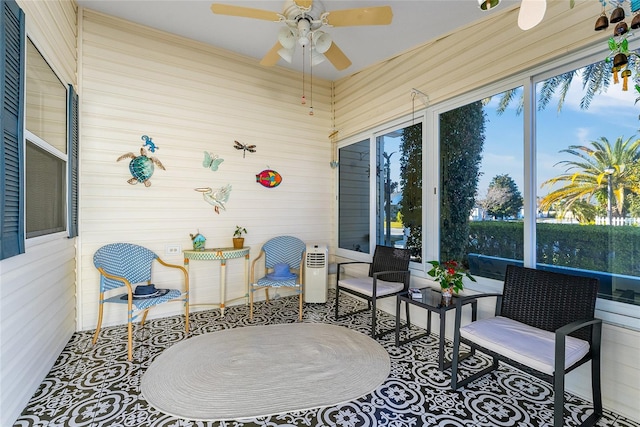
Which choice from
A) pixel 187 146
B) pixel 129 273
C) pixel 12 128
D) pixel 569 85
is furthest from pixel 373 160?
pixel 12 128

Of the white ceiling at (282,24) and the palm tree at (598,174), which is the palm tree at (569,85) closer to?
the palm tree at (598,174)

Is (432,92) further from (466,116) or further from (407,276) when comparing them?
(407,276)

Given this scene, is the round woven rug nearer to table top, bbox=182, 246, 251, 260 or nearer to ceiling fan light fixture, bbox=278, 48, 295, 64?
table top, bbox=182, 246, 251, 260

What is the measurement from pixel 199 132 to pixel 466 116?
10.4 ft

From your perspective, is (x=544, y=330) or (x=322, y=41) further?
(x=322, y=41)

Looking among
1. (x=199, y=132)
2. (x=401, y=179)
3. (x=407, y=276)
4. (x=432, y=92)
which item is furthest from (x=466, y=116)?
(x=199, y=132)

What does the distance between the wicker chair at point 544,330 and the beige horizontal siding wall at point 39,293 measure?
289cm

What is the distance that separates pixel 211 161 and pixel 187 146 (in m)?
0.33

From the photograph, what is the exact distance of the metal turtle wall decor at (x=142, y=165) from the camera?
324 centimetres

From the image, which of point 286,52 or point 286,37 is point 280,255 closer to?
point 286,52

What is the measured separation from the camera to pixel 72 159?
2.73 metres

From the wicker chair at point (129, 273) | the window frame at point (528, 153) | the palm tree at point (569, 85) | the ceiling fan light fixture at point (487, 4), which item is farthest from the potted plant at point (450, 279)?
the wicker chair at point (129, 273)

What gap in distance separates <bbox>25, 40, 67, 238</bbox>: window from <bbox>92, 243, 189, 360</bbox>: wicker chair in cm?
52

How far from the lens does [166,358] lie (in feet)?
8.16
